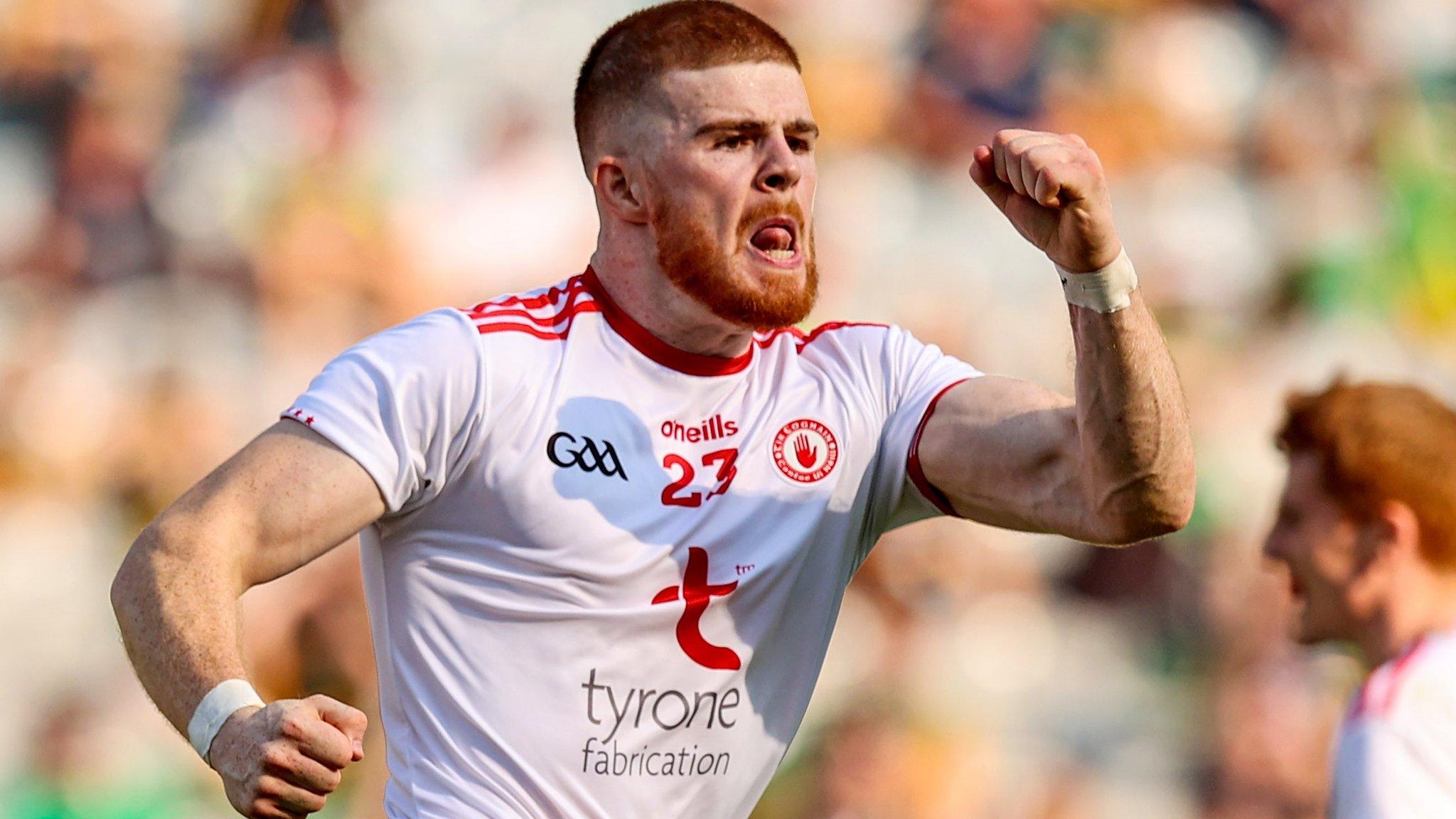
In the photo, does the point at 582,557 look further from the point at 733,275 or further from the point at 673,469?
the point at 733,275

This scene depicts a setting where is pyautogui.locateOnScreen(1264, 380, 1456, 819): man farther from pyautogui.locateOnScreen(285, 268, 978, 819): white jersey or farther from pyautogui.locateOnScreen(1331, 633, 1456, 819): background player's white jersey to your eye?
pyautogui.locateOnScreen(285, 268, 978, 819): white jersey

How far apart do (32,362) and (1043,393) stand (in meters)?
4.34

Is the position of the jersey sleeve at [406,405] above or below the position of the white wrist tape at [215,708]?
above

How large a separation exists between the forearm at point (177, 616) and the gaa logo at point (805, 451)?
3.54 feet

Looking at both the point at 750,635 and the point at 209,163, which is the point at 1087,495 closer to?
the point at 750,635

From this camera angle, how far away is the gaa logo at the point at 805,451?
10.5ft

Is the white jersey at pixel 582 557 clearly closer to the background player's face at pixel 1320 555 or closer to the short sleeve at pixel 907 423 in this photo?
the short sleeve at pixel 907 423

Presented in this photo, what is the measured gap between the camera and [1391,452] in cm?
339

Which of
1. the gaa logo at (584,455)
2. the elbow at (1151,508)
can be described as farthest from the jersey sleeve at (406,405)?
the elbow at (1151,508)

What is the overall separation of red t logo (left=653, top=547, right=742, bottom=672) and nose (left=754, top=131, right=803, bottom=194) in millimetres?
735

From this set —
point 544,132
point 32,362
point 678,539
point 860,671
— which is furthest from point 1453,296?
point 32,362

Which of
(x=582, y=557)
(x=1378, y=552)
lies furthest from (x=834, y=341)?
(x=1378, y=552)

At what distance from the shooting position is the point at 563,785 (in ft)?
9.65

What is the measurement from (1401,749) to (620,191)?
5.98 feet
